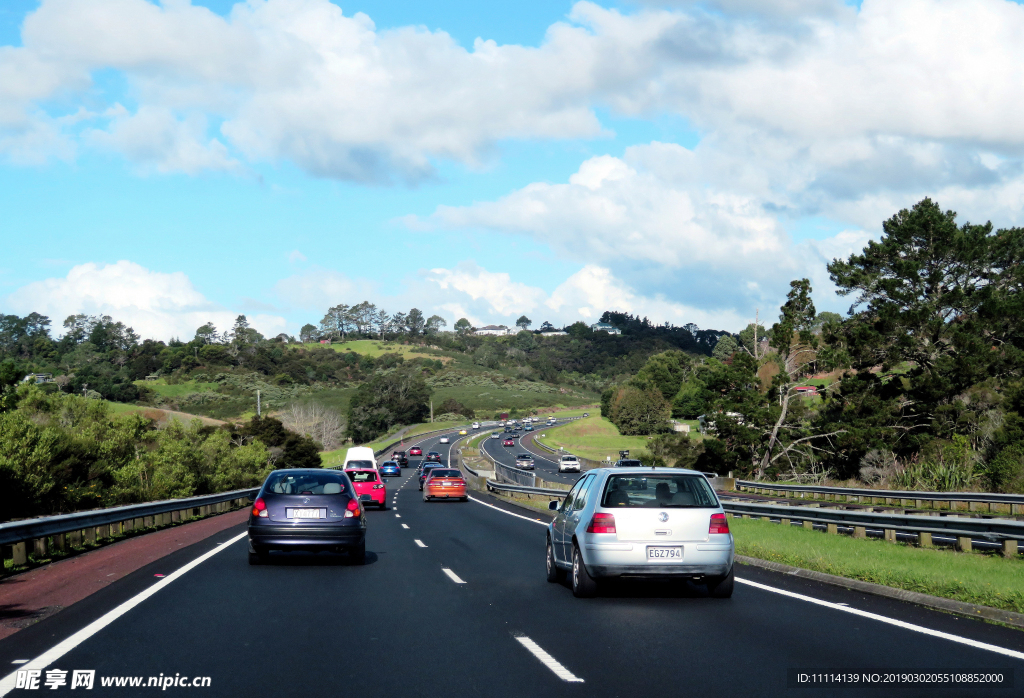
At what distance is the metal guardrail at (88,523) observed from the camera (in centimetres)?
1368

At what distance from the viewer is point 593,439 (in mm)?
119562

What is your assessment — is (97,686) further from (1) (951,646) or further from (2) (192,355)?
(2) (192,355)

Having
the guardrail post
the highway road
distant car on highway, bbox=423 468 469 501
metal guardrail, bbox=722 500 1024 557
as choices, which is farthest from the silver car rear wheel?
distant car on highway, bbox=423 468 469 501

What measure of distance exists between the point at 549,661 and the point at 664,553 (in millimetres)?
3576

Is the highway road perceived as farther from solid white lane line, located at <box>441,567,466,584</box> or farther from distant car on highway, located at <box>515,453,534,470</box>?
distant car on highway, located at <box>515,453,534,470</box>

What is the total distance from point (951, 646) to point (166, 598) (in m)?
8.30

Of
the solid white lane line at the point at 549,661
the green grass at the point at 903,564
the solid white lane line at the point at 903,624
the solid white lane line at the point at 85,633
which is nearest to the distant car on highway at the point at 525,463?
the green grass at the point at 903,564

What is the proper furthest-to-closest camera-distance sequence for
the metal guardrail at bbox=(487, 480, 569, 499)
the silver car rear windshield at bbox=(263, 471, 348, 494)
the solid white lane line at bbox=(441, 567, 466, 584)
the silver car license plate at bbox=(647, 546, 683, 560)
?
the metal guardrail at bbox=(487, 480, 569, 499), the silver car rear windshield at bbox=(263, 471, 348, 494), the solid white lane line at bbox=(441, 567, 466, 584), the silver car license plate at bbox=(647, 546, 683, 560)

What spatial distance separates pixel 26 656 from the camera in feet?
25.0

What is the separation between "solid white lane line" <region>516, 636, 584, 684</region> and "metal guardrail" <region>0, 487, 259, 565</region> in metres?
8.13

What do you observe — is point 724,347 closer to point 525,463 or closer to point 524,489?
point 525,463

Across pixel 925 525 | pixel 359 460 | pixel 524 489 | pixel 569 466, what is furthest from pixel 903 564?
pixel 569 466

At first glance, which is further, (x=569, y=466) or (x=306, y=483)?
(x=569, y=466)

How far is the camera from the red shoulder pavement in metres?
9.98
